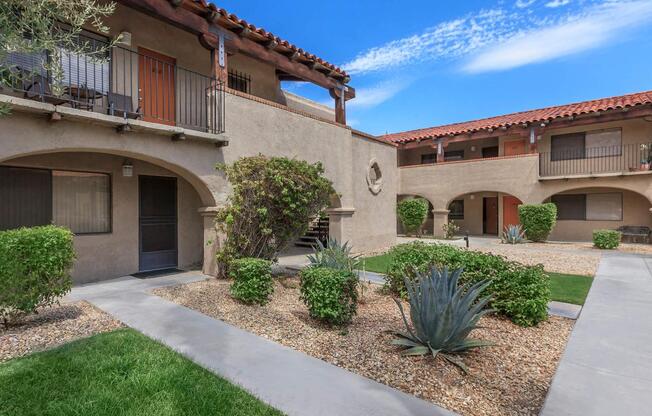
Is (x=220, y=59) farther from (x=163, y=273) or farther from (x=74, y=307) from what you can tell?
(x=74, y=307)

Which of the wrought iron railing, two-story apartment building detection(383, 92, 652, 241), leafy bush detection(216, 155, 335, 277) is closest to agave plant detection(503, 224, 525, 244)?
two-story apartment building detection(383, 92, 652, 241)

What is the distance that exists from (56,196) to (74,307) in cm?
348

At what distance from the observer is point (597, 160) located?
1864 centimetres

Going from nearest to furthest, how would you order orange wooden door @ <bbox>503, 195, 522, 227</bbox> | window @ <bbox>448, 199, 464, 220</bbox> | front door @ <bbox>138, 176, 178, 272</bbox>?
front door @ <bbox>138, 176, 178, 272</bbox> → orange wooden door @ <bbox>503, 195, 522, 227</bbox> → window @ <bbox>448, 199, 464, 220</bbox>

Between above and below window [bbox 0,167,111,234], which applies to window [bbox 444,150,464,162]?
above

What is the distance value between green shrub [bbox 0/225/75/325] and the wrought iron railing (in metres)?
20.8

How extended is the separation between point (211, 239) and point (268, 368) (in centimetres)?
548

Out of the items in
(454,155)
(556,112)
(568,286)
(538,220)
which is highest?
(556,112)

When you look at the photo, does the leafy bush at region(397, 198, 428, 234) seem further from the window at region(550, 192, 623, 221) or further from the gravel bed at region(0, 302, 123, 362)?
the gravel bed at region(0, 302, 123, 362)

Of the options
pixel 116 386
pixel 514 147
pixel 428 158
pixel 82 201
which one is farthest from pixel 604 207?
pixel 82 201

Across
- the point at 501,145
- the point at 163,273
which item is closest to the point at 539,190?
the point at 501,145

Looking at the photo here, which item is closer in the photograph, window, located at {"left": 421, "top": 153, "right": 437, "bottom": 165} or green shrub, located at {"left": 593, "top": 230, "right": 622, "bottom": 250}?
green shrub, located at {"left": 593, "top": 230, "right": 622, "bottom": 250}

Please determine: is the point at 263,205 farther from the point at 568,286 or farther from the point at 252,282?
the point at 568,286

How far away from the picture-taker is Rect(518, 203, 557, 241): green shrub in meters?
17.2
